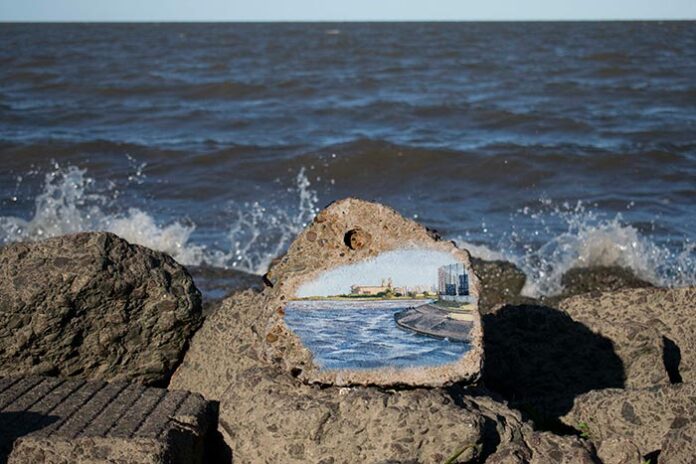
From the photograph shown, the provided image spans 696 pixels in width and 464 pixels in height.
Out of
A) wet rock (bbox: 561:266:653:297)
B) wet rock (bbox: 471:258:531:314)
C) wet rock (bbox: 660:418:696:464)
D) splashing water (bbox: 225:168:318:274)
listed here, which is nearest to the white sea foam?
splashing water (bbox: 225:168:318:274)

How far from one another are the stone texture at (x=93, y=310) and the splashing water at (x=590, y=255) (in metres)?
3.43

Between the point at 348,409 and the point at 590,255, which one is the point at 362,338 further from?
the point at 590,255

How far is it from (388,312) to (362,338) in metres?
0.14

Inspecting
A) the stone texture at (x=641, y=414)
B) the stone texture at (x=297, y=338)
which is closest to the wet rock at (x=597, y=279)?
the stone texture at (x=641, y=414)

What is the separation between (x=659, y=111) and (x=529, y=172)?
541 centimetres

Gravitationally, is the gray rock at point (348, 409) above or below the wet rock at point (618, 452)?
above

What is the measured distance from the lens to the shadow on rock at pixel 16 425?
2.82 m

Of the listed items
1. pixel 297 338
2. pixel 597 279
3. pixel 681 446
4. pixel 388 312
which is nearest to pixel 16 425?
pixel 297 338

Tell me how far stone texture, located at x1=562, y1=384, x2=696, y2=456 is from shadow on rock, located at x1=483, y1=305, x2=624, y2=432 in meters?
0.37

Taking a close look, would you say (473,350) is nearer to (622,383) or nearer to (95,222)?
(622,383)

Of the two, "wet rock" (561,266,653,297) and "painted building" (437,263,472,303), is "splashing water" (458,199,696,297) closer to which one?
"wet rock" (561,266,653,297)

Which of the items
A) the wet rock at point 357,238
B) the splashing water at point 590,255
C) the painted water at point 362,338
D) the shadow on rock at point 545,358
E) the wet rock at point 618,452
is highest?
the wet rock at point 357,238

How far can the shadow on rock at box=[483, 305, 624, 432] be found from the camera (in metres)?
3.87

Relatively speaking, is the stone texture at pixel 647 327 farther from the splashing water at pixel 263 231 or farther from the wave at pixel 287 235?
the splashing water at pixel 263 231
